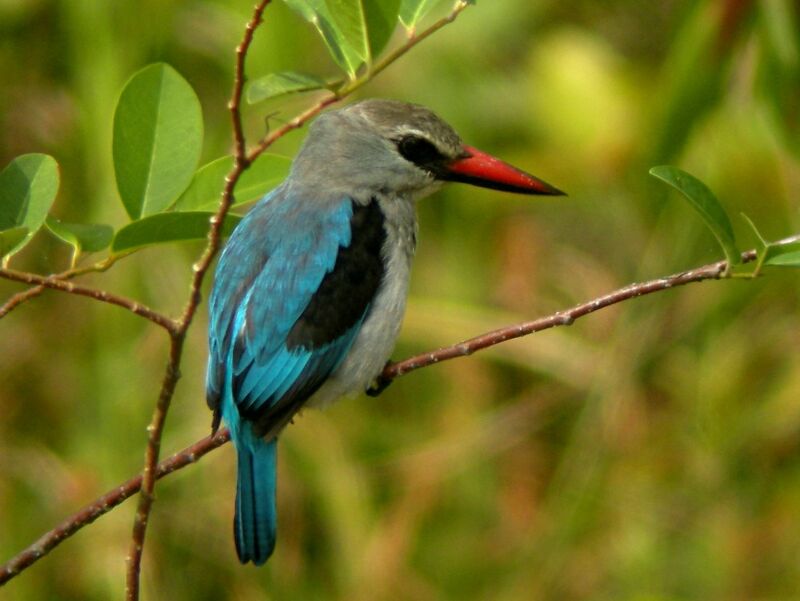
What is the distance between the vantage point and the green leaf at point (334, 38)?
1.80 meters

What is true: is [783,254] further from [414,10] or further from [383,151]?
[383,151]

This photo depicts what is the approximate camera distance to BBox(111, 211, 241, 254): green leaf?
184cm

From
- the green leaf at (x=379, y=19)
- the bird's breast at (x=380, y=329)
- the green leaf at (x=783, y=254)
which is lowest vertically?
the bird's breast at (x=380, y=329)

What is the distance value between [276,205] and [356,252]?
23 centimetres

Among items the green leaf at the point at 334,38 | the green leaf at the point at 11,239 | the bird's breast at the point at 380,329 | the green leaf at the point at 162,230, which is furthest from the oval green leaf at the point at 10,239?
the bird's breast at the point at 380,329

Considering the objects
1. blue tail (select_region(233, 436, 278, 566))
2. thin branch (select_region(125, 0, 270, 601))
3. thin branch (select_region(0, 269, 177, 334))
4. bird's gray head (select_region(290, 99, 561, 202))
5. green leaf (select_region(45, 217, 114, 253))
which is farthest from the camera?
bird's gray head (select_region(290, 99, 561, 202))

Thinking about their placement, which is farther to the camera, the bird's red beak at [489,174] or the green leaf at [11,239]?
the bird's red beak at [489,174]

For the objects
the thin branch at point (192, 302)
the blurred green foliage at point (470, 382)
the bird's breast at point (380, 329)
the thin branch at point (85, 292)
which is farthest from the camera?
the blurred green foliage at point (470, 382)

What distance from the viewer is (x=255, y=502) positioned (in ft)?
8.47

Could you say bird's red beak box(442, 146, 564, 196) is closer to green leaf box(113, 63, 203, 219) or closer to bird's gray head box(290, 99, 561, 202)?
bird's gray head box(290, 99, 561, 202)

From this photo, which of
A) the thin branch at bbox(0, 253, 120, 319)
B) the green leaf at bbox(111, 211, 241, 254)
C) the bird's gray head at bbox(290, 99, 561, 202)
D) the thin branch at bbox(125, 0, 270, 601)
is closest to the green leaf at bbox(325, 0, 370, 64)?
the thin branch at bbox(125, 0, 270, 601)

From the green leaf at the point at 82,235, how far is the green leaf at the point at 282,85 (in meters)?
0.27

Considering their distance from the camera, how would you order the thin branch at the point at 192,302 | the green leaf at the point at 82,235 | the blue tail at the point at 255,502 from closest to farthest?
the thin branch at the point at 192,302 → the green leaf at the point at 82,235 → the blue tail at the point at 255,502

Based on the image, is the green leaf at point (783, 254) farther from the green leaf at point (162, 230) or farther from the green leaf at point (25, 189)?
the green leaf at point (25, 189)
